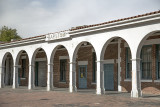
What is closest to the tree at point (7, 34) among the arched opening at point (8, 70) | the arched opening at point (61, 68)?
the arched opening at point (8, 70)

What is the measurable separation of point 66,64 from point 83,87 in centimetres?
296

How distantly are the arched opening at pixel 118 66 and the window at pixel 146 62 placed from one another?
983mm

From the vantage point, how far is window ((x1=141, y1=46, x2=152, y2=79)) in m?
15.0

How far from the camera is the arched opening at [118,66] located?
16109mm

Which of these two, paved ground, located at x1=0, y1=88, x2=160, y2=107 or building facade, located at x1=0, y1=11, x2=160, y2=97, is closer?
paved ground, located at x1=0, y1=88, x2=160, y2=107

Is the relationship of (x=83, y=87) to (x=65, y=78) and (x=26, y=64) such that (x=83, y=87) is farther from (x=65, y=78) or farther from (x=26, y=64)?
(x=26, y=64)

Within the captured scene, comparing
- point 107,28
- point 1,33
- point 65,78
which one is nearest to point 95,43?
point 107,28

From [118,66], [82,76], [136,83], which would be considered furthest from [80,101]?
[82,76]

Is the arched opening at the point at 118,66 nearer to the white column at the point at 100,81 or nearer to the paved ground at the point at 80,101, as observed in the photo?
the white column at the point at 100,81

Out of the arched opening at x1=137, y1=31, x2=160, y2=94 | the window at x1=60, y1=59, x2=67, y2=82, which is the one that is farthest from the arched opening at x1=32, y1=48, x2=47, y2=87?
the arched opening at x1=137, y1=31, x2=160, y2=94

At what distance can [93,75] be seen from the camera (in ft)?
62.9

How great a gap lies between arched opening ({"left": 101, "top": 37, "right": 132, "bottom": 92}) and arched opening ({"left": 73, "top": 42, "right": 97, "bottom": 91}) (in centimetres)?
162

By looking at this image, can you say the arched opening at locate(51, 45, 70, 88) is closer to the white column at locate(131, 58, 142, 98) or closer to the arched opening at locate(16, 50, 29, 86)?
the arched opening at locate(16, 50, 29, 86)

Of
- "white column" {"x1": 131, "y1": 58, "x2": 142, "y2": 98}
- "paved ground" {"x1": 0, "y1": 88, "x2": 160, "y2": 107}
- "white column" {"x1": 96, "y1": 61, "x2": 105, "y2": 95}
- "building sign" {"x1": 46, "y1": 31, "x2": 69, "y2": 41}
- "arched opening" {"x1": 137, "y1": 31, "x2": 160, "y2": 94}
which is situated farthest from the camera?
"building sign" {"x1": 46, "y1": 31, "x2": 69, "y2": 41}
